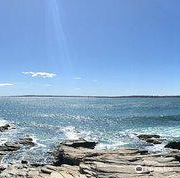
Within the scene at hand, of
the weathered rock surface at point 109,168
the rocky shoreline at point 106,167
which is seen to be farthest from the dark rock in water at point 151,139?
the weathered rock surface at point 109,168

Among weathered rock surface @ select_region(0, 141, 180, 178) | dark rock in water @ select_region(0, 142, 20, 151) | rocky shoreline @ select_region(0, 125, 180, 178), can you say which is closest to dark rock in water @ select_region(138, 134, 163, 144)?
rocky shoreline @ select_region(0, 125, 180, 178)

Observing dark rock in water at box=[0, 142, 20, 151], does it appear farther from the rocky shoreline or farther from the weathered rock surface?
the weathered rock surface

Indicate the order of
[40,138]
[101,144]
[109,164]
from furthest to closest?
[40,138] → [101,144] → [109,164]

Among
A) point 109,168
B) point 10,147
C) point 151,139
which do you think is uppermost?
point 109,168

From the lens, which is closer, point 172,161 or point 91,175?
point 91,175

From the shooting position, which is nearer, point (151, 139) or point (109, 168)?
point (109, 168)

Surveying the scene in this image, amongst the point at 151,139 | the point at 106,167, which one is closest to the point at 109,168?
the point at 106,167

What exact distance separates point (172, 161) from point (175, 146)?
753 inches

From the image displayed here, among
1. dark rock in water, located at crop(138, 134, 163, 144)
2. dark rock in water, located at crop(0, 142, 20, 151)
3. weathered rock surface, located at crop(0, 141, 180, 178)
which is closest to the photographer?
weathered rock surface, located at crop(0, 141, 180, 178)

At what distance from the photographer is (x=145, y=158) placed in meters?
37.1

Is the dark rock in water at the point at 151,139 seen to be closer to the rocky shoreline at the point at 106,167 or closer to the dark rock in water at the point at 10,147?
the rocky shoreline at the point at 106,167

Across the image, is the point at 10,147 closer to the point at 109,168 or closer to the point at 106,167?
the point at 106,167

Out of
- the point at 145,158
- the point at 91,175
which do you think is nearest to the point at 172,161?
the point at 145,158

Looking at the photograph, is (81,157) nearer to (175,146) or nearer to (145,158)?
(145,158)
